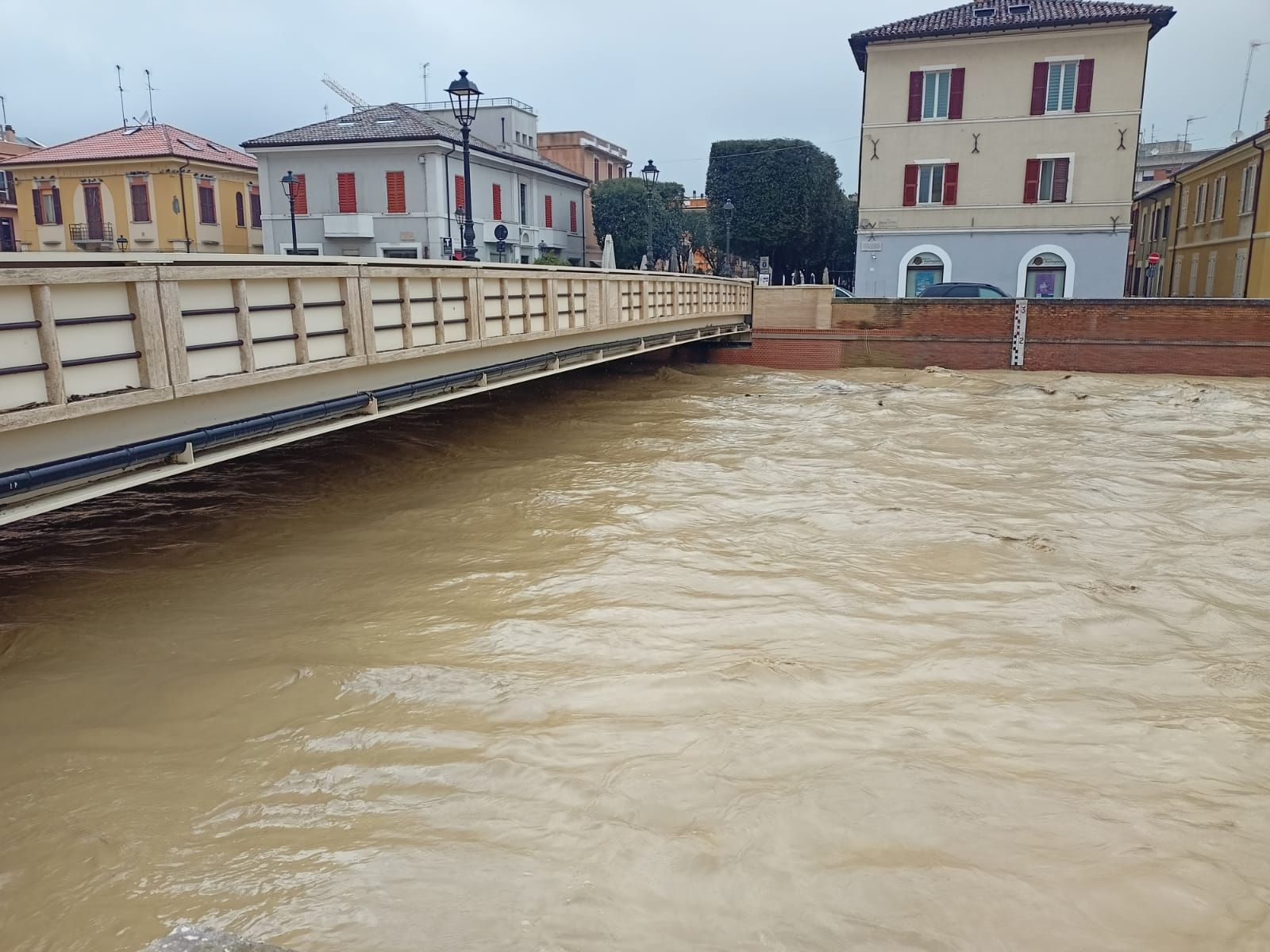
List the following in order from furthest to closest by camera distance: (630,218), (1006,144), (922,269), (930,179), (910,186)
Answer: (630,218), (922,269), (910,186), (930,179), (1006,144)

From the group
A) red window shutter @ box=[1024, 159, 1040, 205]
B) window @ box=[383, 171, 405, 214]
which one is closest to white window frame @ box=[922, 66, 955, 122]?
red window shutter @ box=[1024, 159, 1040, 205]

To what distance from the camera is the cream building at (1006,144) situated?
29.2 m

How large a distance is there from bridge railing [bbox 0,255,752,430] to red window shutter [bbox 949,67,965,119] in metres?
24.3

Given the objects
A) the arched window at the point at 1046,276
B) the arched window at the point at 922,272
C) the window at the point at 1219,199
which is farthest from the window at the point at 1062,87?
the window at the point at 1219,199

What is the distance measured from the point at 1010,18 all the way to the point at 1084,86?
310 cm

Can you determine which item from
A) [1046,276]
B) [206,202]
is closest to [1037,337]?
[1046,276]

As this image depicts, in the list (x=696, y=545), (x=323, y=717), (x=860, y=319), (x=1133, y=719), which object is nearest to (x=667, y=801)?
(x=323, y=717)

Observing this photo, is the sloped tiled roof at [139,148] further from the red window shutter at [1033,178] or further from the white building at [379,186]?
the red window shutter at [1033,178]

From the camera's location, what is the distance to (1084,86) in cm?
2928

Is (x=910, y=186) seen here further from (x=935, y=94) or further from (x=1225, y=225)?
(x=1225, y=225)

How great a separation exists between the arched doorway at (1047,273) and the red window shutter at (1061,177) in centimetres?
153

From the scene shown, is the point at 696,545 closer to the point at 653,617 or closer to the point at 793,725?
the point at 653,617

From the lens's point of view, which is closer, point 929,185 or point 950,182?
point 950,182

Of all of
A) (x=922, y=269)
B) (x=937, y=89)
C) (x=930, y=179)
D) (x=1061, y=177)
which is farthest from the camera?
(x=922, y=269)
